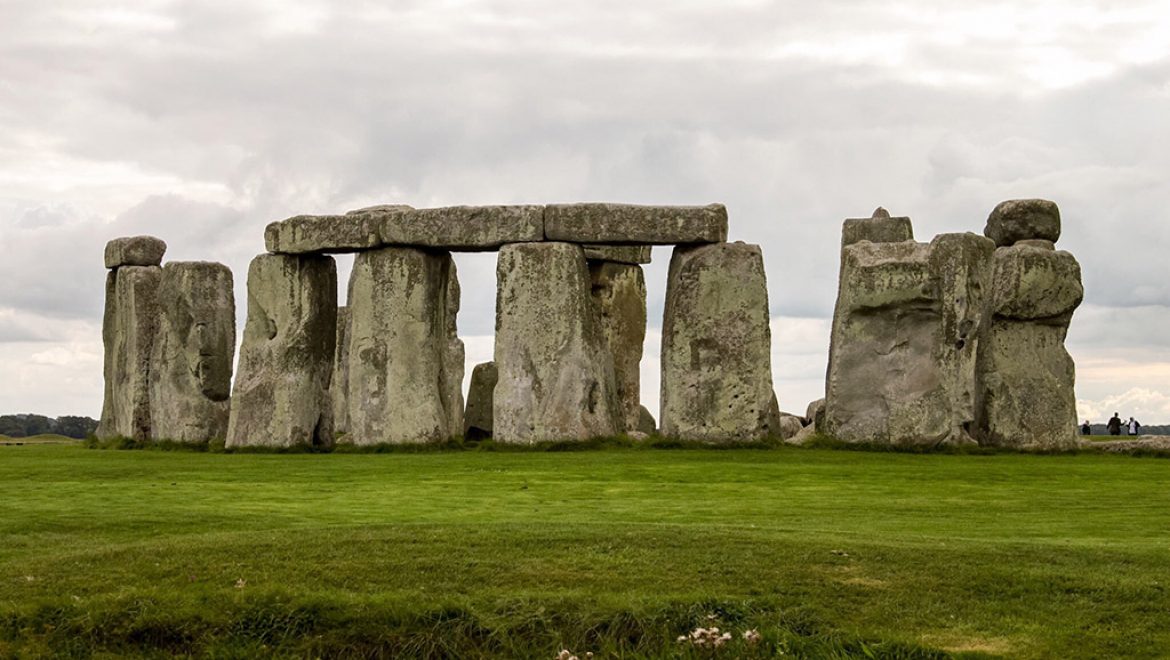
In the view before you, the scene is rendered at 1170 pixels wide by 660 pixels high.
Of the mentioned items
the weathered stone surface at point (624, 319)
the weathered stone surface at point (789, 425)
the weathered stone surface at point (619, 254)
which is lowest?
the weathered stone surface at point (789, 425)

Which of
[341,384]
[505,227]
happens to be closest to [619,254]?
[505,227]

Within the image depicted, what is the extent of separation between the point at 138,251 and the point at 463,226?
26.8 ft

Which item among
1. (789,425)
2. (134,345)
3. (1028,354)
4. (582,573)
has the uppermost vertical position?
(134,345)

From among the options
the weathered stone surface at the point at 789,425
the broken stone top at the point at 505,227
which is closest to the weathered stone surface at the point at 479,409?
the broken stone top at the point at 505,227

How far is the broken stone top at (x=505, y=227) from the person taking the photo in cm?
2752

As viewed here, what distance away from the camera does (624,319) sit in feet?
114

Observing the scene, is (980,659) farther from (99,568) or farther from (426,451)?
(426,451)

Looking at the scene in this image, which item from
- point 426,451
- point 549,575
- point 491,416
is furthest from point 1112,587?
point 491,416

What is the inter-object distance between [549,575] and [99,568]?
12.2 feet

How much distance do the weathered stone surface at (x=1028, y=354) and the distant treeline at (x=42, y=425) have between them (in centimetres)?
3862

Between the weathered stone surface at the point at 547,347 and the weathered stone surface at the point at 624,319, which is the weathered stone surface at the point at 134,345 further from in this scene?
the weathered stone surface at the point at 624,319

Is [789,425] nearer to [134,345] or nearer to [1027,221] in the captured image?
[1027,221]

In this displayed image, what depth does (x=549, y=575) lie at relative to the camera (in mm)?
13914

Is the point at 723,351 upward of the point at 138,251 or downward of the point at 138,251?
downward
